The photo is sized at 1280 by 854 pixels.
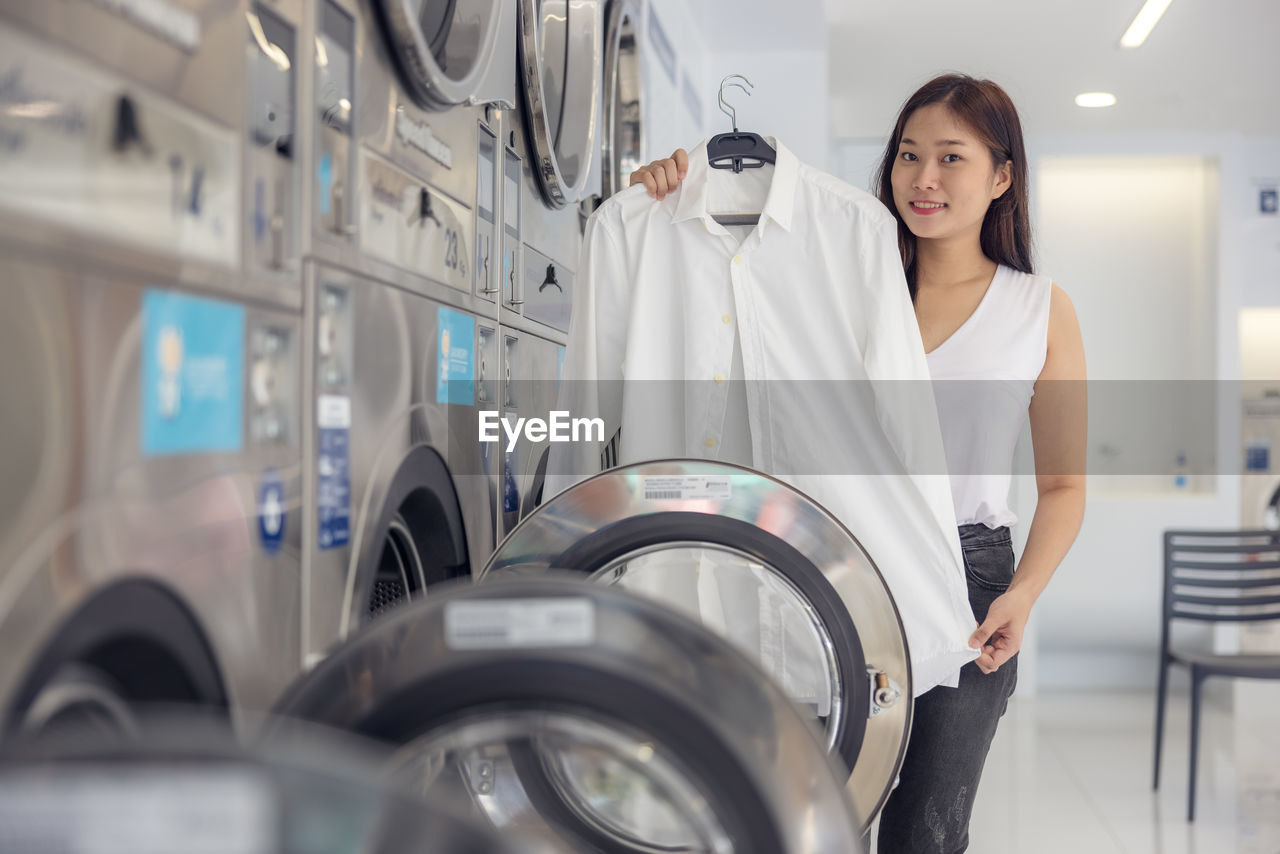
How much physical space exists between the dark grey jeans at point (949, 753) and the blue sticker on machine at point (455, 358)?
2.40 feet

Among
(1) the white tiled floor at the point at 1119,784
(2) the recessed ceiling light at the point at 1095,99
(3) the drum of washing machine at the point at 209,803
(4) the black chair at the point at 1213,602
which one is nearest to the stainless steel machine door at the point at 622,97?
(3) the drum of washing machine at the point at 209,803

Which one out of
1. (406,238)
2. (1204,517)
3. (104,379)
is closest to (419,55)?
(406,238)

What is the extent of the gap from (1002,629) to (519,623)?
3.17 feet

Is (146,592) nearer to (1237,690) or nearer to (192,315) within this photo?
(192,315)

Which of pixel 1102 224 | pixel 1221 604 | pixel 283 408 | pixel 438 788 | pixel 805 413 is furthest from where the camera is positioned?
pixel 1102 224

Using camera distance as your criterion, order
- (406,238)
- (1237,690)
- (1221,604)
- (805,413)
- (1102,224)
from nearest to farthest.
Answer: (406,238)
(805,413)
(1221,604)
(1237,690)
(1102,224)

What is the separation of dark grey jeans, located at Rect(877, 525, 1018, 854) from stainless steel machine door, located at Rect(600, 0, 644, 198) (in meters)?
1.20

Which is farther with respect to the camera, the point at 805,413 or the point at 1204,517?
the point at 1204,517

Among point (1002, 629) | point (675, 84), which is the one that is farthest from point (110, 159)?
point (675, 84)

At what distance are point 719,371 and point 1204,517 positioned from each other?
4079 millimetres

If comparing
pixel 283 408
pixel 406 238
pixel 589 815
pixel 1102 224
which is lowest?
pixel 589 815

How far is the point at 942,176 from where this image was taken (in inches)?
60.1

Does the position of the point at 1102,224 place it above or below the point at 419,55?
above

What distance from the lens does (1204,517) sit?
4.66 meters
